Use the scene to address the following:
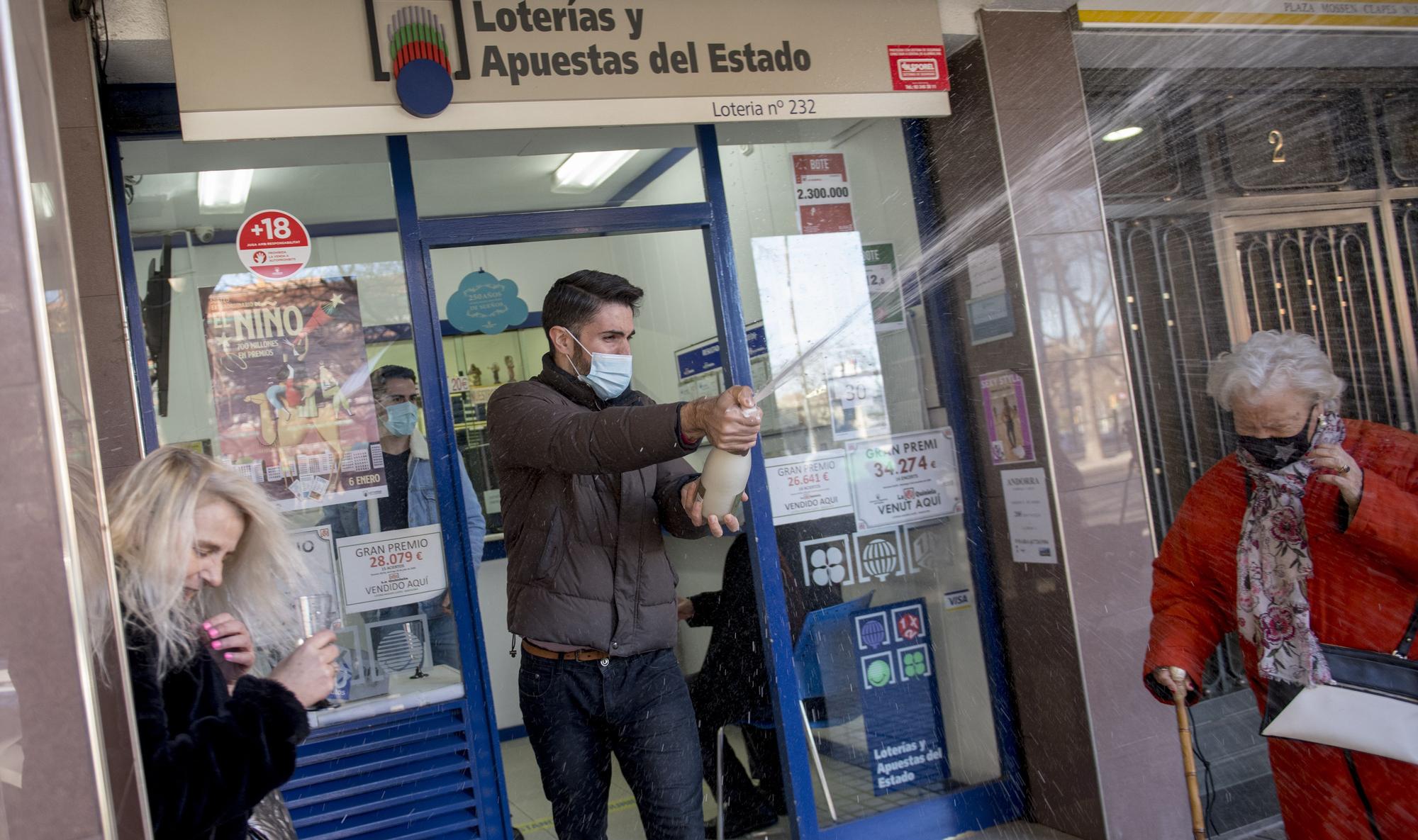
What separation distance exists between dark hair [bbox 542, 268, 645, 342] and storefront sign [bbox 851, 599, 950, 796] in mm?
2182

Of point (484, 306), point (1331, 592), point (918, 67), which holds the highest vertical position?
point (918, 67)

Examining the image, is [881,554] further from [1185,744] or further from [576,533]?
[576,533]

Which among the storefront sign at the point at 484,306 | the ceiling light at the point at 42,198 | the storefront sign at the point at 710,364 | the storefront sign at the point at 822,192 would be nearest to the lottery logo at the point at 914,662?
the storefront sign at the point at 710,364

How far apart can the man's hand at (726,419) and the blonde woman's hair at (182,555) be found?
3.01 ft

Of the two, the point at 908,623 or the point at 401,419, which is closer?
the point at 401,419

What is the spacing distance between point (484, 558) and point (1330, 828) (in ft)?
16.3

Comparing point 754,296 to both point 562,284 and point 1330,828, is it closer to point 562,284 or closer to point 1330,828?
point 562,284

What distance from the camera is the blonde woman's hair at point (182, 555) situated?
195cm

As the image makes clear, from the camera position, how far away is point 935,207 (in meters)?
5.08

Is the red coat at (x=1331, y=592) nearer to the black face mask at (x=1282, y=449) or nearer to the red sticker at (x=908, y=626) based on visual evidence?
the black face mask at (x=1282, y=449)

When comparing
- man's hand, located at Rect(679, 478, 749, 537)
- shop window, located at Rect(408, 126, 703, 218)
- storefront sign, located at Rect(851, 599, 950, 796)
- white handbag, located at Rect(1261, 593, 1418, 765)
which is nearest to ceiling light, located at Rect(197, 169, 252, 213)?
shop window, located at Rect(408, 126, 703, 218)

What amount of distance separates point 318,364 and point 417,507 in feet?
2.08

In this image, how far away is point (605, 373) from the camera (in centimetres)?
329

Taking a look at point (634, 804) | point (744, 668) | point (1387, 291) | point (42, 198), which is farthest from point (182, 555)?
point (1387, 291)
